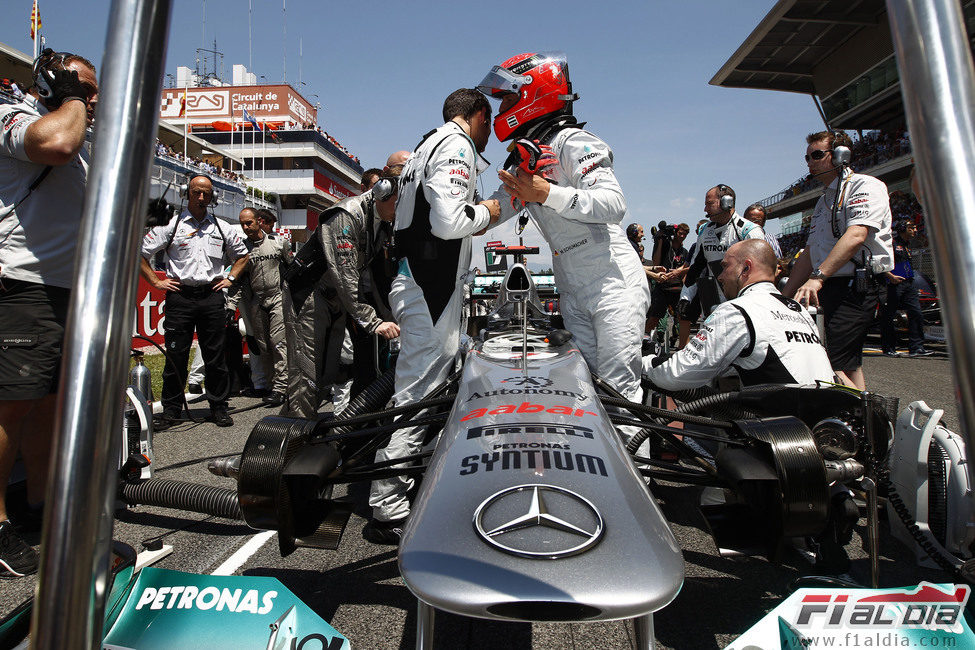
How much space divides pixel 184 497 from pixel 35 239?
1194mm

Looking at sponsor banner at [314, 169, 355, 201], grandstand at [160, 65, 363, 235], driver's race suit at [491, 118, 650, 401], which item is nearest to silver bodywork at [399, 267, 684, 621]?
driver's race suit at [491, 118, 650, 401]

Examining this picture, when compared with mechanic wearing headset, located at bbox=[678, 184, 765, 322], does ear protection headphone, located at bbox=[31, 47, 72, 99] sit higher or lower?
higher

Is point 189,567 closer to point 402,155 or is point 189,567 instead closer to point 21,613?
point 21,613

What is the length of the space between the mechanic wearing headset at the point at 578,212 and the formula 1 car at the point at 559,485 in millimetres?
416

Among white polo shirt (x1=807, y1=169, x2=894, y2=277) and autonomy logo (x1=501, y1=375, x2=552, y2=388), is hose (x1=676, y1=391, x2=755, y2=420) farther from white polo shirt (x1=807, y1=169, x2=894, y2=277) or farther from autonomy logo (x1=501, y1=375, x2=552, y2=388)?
white polo shirt (x1=807, y1=169, x2=894, y2=277)

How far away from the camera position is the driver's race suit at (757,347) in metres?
2.48

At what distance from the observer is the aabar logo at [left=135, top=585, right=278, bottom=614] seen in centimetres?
124

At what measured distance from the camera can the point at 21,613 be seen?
47.4 inches

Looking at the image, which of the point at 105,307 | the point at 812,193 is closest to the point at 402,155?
the point at 105,307

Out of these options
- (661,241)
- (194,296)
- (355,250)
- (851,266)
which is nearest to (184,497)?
(355,250)

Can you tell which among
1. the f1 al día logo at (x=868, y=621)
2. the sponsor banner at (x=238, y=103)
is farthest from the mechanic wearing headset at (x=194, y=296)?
the sponsor banner at (x=238, y=103)

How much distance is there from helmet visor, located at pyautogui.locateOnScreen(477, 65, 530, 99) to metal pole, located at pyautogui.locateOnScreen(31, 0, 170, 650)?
2505 millimetres

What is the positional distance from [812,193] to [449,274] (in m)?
38.4

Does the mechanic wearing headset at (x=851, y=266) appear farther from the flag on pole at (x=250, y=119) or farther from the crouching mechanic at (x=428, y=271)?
the flag on pole at (x=250, y=119)
